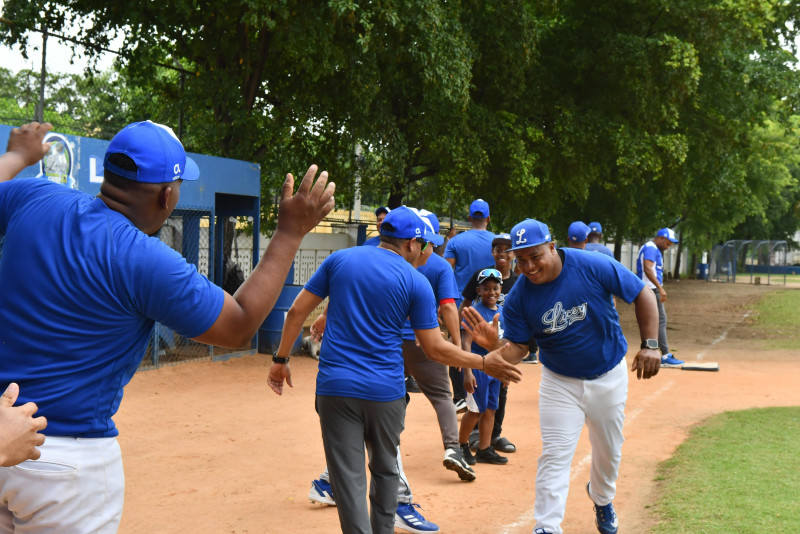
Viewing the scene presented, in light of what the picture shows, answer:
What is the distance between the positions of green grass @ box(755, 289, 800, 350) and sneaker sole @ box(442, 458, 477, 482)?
1356cm

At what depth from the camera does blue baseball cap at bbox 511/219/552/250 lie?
5.33m

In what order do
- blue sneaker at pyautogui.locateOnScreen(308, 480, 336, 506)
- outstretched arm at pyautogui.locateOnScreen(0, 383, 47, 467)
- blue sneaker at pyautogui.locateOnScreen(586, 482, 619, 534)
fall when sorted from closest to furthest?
outstretched arm at pyautogui.locateOnScreen(0, 383, 47, 467)
blue sneaker at pyautogui.locateOnScreen(586, 482, 619, 534)
blue sneaker at pyautogui.locateOnScreen(308, 480, 336, 506)

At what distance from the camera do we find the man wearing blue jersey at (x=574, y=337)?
540 cm

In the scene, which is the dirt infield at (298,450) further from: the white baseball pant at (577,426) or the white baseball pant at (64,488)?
the white baseball pant at (64,488)

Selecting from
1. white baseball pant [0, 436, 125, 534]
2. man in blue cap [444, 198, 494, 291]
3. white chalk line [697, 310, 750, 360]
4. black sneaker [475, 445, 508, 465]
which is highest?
man in blue cap [444, 198, 494, 291]

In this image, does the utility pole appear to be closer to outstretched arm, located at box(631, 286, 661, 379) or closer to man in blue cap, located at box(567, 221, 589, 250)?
man in blue cap, located at box(567, 221, 589, 250)

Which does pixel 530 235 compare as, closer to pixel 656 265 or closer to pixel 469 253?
pixel 469 253

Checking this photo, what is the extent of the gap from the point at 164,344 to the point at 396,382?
10334mm

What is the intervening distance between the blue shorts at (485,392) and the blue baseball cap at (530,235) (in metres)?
2.44

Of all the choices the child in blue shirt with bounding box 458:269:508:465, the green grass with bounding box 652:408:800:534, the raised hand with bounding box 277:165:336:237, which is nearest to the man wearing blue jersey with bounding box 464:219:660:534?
the green grass with bounding box 652:408:800:534

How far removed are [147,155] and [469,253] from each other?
6.90m

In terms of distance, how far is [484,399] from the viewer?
25.0ft

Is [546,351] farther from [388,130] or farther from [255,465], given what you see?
[388,130]

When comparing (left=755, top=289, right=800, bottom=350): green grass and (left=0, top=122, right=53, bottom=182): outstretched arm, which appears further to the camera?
(left=755, top=289, right=800, bottom=350): green grass
